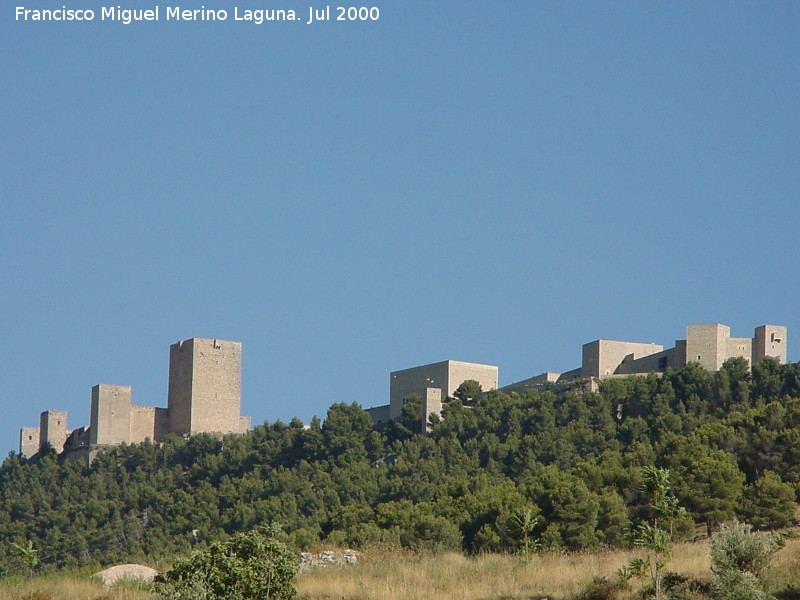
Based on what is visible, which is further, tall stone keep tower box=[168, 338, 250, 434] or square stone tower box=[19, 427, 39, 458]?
square stone tower box=[19, 427, 39, 458]

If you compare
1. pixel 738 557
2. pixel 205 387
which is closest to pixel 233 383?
pixel 205 387

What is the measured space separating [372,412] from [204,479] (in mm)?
7685

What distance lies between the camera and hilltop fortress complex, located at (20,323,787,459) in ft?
147

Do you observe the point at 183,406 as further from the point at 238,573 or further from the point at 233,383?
the point at 238,573

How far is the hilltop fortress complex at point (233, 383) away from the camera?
4481 cm

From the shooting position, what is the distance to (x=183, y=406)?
5494 cm

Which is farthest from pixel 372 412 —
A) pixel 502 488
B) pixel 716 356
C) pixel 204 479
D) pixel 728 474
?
pixel 728 474

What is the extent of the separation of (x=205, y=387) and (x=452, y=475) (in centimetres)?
1780

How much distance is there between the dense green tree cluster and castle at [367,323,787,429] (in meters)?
1.45

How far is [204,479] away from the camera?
4862 cm

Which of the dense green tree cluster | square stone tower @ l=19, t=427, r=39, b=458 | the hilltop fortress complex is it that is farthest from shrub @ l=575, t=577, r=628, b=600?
square stone tower @ l=19, t=427, r=39, b=458

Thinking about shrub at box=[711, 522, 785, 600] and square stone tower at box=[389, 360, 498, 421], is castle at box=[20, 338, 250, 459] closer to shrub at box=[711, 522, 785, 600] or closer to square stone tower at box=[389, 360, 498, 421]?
square stone tower at box=[389, 360, 498, 421]

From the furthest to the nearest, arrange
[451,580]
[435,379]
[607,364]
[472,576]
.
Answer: [435,379]
[607,364]
[472,576]
[451,580]

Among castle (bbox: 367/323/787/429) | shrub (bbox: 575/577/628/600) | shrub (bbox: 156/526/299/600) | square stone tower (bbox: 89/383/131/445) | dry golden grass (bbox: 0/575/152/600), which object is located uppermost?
castle (bbox: 367/323/787/429)
